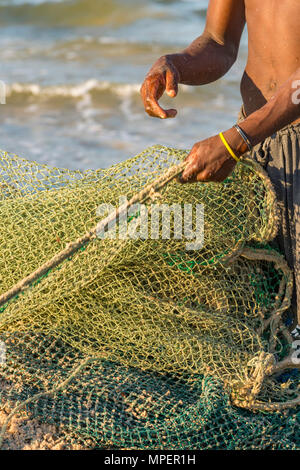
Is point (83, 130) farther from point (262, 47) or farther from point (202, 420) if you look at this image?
point (202, 420)

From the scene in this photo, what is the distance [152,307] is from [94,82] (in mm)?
7777

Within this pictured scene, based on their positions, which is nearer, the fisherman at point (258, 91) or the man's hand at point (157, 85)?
the fisherman at point (258, 91)

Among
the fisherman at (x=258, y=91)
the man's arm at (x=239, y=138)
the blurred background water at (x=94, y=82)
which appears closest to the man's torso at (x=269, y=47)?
the fisherman at (x=258, y=91)

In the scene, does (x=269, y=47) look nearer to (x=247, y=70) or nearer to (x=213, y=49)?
(x=247, y=70)

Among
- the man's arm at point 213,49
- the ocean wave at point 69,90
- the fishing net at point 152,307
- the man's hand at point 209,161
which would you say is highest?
the ocean wave at point 69,90

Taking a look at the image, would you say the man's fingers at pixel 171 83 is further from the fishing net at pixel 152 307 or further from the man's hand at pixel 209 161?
the man's hand at pixel 209 161

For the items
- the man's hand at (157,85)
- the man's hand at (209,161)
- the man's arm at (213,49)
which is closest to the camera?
the man's hand at (209,161)

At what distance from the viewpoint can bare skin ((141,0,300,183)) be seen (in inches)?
103

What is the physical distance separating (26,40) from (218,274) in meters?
11.1

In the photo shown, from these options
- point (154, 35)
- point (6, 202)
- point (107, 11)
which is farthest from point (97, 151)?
point (107, 11)

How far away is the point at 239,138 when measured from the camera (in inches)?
103

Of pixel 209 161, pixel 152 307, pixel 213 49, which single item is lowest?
pixel 152 307

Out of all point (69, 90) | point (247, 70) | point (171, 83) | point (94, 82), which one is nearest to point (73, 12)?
point (94, 82)

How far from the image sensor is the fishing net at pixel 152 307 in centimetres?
265
